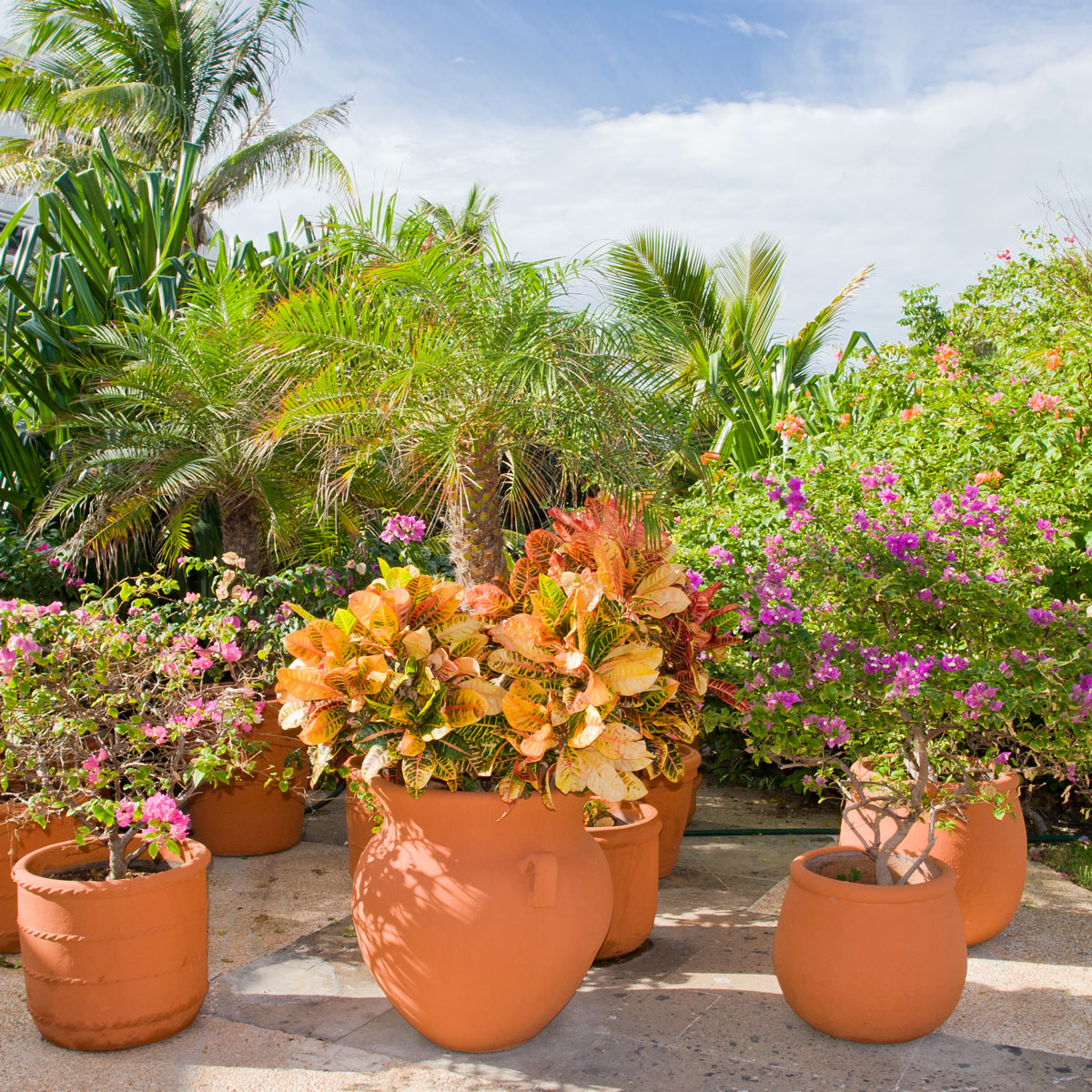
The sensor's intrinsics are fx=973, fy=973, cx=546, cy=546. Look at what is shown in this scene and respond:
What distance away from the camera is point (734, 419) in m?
6.84

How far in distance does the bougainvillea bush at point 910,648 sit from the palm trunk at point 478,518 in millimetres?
1116

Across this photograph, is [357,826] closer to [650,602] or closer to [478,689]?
[478,689]

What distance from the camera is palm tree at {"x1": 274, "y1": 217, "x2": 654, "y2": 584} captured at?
3748 mm

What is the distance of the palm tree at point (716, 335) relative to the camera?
4.23m

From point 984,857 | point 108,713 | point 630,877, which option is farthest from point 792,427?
point 108,713

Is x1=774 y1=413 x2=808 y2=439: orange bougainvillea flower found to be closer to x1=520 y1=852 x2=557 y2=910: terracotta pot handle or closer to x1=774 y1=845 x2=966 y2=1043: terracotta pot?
x1=774 y1=845 x2=966 y2=1043: terracotta pot

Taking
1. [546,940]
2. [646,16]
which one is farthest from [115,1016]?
[646,16]

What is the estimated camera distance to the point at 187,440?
18.2 feet

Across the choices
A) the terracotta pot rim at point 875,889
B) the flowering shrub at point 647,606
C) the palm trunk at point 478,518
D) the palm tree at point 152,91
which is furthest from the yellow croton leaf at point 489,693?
the palm tree at point 152,91

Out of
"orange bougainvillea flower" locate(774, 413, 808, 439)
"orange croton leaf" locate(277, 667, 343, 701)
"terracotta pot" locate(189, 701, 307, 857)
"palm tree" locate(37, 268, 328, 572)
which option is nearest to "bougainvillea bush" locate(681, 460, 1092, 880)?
"orange croton leaf" locate(277, 667, 343, 701)

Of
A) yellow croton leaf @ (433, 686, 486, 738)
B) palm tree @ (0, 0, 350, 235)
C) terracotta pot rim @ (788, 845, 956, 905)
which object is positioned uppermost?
palm tree @ (0, 0, 350, 235)

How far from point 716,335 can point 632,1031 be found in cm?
743

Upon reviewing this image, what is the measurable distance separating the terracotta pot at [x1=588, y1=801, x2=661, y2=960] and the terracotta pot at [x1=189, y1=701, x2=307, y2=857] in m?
1.80

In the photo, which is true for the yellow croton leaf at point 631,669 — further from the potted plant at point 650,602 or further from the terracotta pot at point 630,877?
the terracotta pot at point 630,877
